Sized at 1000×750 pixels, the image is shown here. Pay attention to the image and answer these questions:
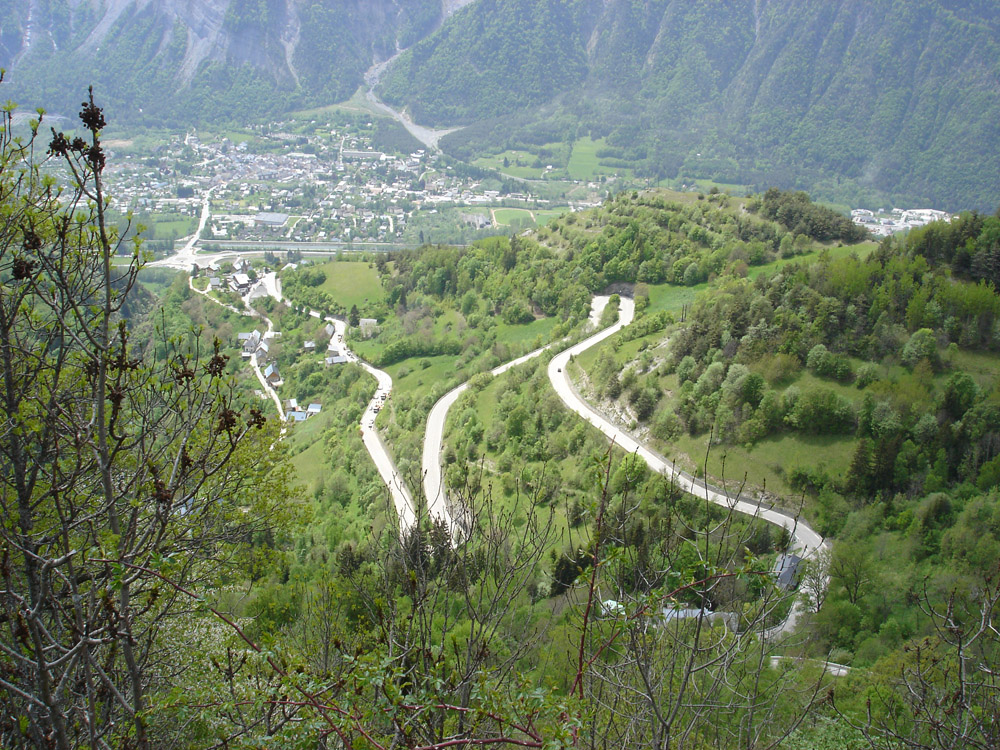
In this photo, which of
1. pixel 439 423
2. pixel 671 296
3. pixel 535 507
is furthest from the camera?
pixel 671 296

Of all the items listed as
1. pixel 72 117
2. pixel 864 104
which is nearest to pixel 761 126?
pixel 864 104

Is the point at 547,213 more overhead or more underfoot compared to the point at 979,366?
more underfoot

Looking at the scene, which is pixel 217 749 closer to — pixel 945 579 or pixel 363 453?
pixel 945 579

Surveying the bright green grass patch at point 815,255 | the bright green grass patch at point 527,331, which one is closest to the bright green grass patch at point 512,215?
the bright green grass patch at point 527,331

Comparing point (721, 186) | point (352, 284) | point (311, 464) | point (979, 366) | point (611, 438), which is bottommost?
point (311, 464)

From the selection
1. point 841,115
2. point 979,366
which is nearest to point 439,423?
point 979,366

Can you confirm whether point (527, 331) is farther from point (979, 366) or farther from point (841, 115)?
point (841, 115)

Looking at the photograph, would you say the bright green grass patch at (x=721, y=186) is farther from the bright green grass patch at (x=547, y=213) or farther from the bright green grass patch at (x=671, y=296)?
the bright green grass patch at (x=671, y=296)

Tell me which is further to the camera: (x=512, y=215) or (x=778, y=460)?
(x=512, y=215)

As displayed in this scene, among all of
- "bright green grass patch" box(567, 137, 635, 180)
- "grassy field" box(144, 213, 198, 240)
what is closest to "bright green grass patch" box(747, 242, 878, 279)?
"grassy field" box(144, 213, 198, 240)
